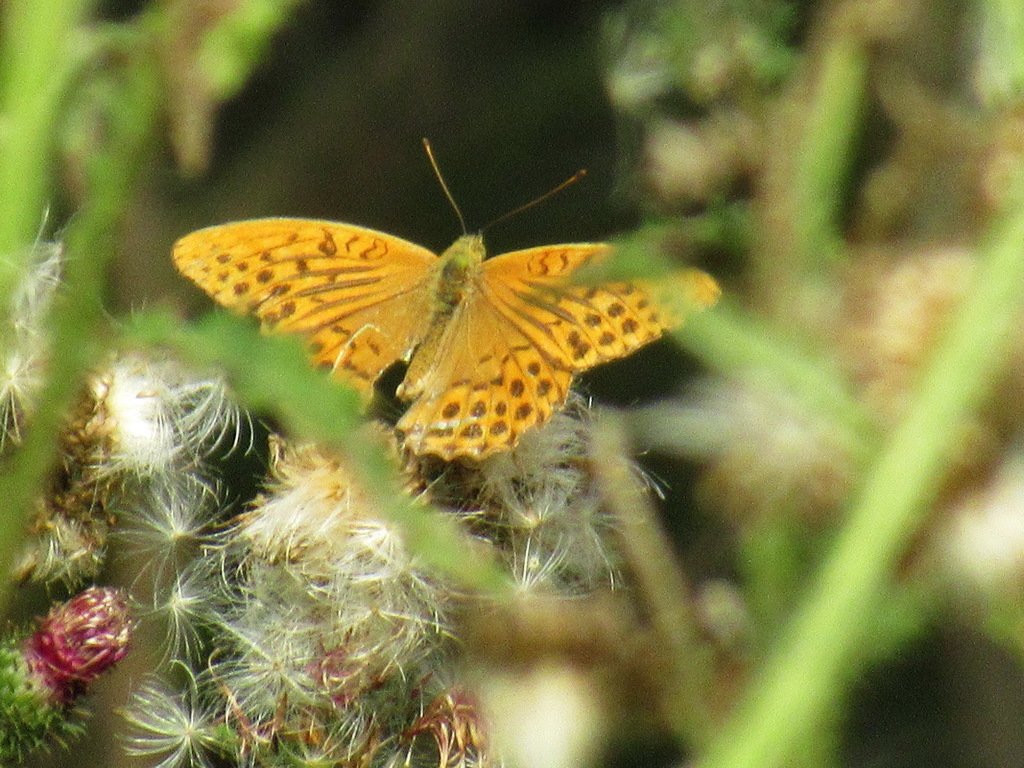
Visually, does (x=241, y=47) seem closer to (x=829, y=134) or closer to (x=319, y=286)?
(x=829, y=134)

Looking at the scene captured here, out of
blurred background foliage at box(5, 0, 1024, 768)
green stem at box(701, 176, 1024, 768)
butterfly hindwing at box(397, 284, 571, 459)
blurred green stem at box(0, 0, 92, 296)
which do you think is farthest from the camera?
butterfly hindwing at box(397, 284, 571, 459)

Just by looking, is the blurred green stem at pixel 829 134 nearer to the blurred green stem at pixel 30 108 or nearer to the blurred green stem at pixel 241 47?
the blurred green stem at pixel 241 47

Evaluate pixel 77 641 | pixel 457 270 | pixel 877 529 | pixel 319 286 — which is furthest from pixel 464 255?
pixel 877 529

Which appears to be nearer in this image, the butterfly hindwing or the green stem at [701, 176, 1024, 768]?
the green stem at [701, 176, 1024, 768]

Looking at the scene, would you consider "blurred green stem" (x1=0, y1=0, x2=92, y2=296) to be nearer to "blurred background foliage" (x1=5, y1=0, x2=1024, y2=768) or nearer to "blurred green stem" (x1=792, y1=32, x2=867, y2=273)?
"blurred background foliage" (x1=5, y1=0, x2=1024, y2=768)

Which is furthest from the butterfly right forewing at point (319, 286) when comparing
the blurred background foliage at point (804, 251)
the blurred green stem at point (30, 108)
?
the blurred green stem at point (30, 108)

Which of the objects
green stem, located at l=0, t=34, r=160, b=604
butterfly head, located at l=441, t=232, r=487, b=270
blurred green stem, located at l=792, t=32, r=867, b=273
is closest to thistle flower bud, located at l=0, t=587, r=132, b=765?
green stem, located at l=0, t=34, r=160, b=604
